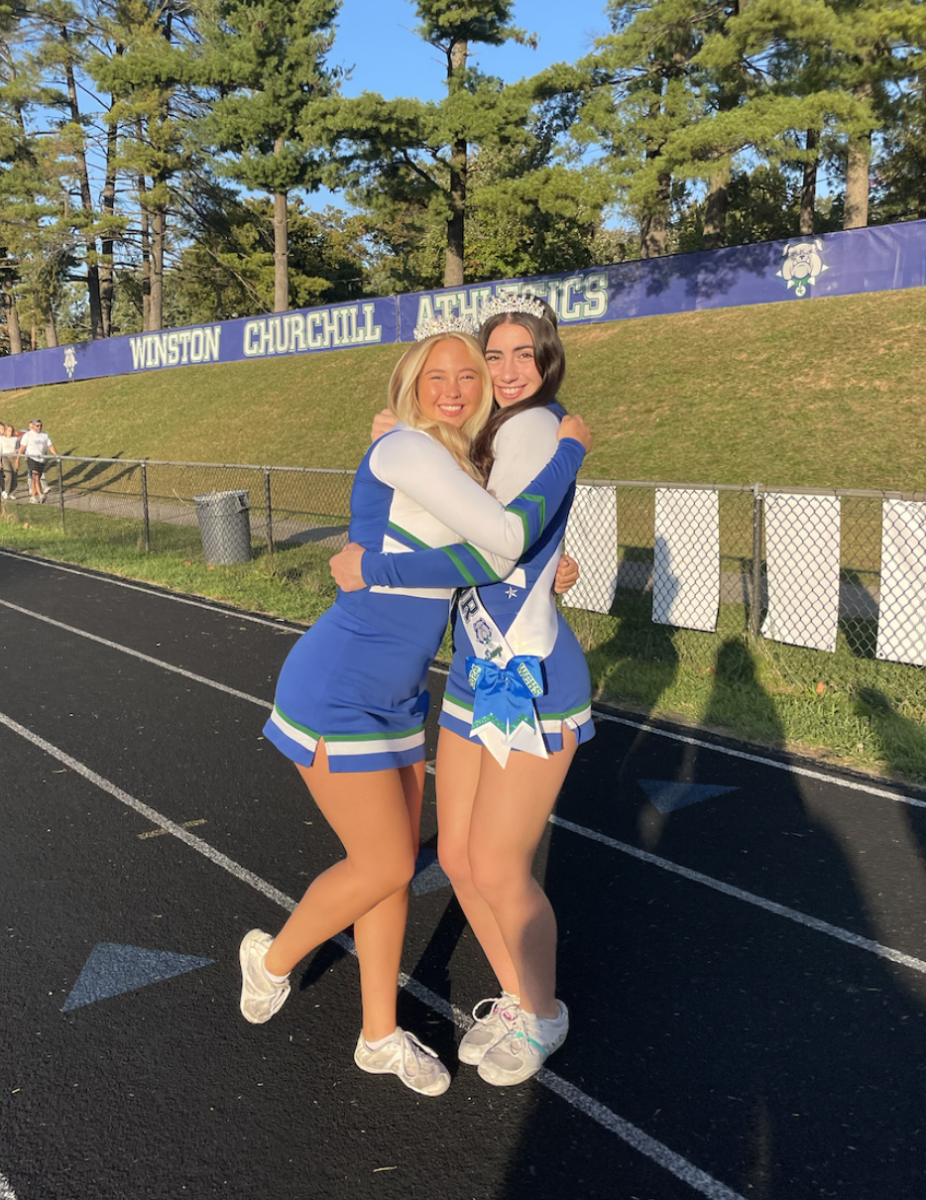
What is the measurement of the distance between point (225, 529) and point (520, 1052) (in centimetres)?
1077

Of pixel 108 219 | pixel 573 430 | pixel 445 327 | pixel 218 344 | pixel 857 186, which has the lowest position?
pixel 573 430

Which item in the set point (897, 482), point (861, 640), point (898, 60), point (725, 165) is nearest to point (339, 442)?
point (725, 165)

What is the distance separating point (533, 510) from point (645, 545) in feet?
34.4

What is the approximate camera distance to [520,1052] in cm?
294

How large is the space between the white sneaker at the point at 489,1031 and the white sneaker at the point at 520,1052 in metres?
0.03

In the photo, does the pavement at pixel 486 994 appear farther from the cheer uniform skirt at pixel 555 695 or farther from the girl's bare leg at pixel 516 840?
the cheer uniform skirt at pixel 555 695

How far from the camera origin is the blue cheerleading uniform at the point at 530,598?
8.53 feet

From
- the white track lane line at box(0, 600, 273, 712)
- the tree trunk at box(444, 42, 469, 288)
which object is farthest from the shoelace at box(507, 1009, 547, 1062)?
the tree trunk at box(444, 42, 469, 288)

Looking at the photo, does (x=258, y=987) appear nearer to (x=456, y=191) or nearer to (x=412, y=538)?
(x=412, y=538)

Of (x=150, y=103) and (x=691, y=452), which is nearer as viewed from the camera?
(x=691, y=452)

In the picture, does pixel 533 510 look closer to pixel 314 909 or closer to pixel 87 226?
pixel 314 909

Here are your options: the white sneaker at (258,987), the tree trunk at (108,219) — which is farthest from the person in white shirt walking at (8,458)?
the tree trunk at (108,219)

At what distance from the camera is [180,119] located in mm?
39125

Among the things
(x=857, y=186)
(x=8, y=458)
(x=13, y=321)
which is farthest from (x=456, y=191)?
(x=13, y=321)
